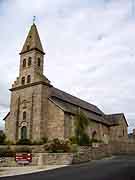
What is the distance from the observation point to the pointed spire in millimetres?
47625

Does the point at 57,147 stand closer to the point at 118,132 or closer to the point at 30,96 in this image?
the point at 30,96

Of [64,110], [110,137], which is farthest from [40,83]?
[110,137]

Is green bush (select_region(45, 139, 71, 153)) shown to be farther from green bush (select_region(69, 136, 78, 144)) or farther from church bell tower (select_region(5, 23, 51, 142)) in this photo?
church bell tower (select_region(5, 23, 51, 142))

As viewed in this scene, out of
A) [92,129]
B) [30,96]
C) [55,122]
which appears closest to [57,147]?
[55,122]

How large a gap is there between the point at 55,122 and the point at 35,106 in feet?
14.0

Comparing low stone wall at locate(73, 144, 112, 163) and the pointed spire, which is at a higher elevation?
the pointed spire

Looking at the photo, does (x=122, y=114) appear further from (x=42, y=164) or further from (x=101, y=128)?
(x=42, y=164)

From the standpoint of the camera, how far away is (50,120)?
43.8 meters

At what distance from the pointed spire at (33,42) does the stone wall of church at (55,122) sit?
10525mm

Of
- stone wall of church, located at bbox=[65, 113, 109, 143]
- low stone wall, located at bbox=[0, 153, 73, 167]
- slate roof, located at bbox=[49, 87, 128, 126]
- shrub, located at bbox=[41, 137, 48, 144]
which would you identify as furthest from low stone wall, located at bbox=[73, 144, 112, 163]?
slate roof, located at bbox=[49, 87, 128, 126]

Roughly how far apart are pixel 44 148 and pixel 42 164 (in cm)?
552

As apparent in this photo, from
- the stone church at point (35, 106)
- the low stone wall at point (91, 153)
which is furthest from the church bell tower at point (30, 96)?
the low stone wall at point (91, 153)

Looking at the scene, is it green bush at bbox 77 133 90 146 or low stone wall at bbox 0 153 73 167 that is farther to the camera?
green bush at bbox 77 133 90 146

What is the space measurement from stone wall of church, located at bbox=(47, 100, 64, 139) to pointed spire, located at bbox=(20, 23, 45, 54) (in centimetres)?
1053
